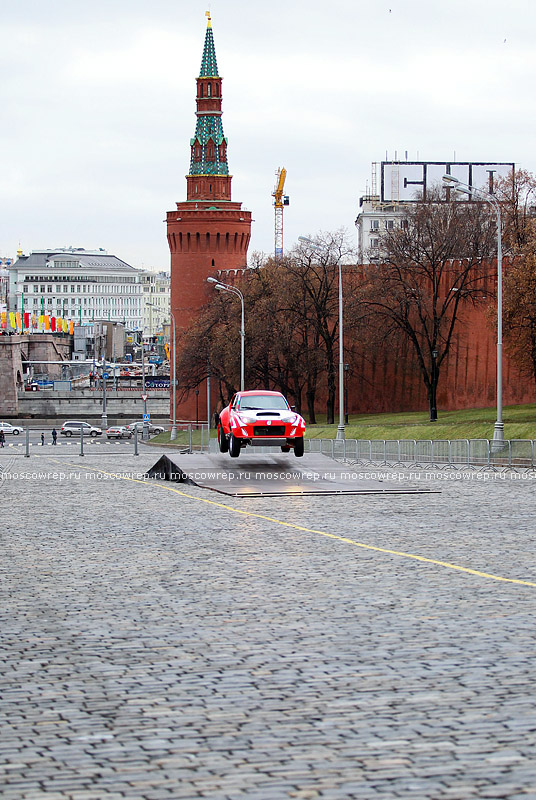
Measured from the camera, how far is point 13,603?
11.0m

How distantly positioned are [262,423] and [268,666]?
19.9m

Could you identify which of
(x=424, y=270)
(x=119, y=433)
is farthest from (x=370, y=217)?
(x=424, y=270)

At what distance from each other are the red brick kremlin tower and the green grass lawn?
37318 millimetres

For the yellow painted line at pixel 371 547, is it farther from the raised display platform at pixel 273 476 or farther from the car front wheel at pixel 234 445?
the car front wheel at pixel 234 445

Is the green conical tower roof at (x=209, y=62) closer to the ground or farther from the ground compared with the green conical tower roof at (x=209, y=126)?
farther from the ground

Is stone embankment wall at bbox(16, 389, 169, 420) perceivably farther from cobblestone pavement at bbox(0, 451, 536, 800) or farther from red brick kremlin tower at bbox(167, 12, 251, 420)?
cobblestone pavement at bbox(0, 451, 536, 800)

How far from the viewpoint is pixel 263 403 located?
29.2 meters

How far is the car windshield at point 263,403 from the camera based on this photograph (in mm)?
28984

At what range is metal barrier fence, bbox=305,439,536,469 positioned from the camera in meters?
34.6

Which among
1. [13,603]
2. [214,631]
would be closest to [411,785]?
[214,631]

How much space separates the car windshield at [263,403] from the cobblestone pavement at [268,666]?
1235cm

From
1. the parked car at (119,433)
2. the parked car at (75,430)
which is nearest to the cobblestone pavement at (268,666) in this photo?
the parked car at (119,433)

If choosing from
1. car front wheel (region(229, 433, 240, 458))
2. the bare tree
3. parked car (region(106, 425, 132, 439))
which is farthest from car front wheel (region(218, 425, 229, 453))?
parked car (region(106, 425, 132, 439))

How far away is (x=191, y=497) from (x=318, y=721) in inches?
697
